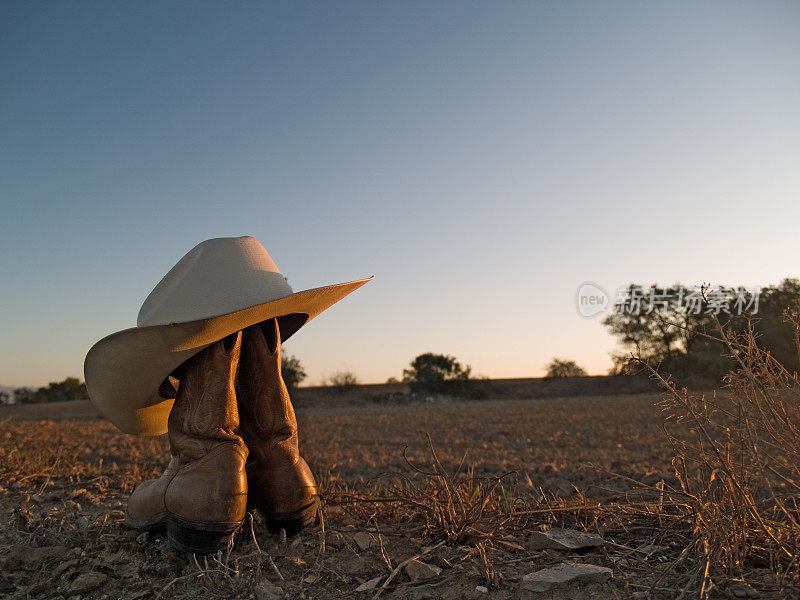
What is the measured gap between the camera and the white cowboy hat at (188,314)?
228 cm

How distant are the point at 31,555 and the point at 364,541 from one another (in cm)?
142

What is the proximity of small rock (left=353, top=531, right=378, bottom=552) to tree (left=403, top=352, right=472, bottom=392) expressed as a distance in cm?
Result: 2994

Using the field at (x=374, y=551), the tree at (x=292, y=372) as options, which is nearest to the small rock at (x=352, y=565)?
the field at (x=374, y=551)

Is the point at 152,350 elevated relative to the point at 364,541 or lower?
elevated

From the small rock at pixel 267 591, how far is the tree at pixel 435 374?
3039cm

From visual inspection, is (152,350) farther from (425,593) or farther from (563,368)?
(563,368)

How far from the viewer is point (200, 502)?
7.24 feet

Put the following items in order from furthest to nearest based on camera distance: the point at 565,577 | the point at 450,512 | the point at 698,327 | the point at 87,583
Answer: the point at 698,327 → the point at 450,512 → the point at 87,583 → the point at 565,577

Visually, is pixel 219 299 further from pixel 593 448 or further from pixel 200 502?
pixel 593 448

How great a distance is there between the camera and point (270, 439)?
2545 mm

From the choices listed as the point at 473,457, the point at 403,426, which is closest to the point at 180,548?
the point at 473,457

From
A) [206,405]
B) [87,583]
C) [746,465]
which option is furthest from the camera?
[206,405]

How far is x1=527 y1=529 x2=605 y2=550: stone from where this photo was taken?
221cm

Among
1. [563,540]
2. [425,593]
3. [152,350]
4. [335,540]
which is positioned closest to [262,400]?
[152,350]
